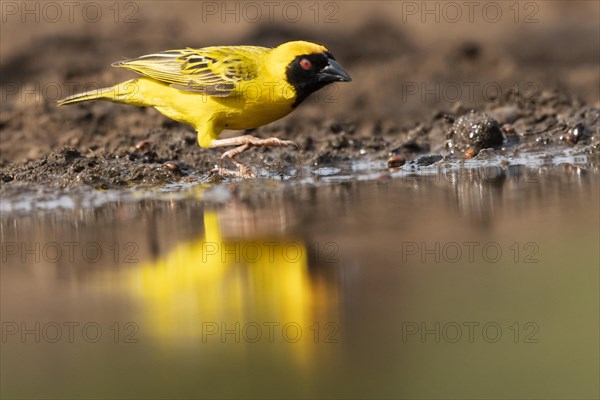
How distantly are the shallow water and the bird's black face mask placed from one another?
0.95 m

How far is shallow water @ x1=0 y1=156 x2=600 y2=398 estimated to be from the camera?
4.79m

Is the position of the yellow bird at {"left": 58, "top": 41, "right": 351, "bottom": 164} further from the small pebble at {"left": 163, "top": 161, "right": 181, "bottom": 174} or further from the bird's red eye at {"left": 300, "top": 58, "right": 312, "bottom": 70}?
the small pebble at {"left": 163, "top": 161, "right": 181, "bottom": 174}

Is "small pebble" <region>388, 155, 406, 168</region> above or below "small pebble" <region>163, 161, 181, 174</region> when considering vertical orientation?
below

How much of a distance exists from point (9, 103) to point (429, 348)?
6546 millimetres

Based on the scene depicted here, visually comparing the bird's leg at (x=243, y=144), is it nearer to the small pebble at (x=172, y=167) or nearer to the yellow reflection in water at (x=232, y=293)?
the small pebble at (x=172, y=167)

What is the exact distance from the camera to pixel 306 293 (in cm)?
584

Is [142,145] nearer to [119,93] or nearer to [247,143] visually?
[119,93]

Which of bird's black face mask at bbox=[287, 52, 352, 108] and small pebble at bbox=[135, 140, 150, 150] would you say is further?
small pebble at bbox=[135, 140, 150, 150]

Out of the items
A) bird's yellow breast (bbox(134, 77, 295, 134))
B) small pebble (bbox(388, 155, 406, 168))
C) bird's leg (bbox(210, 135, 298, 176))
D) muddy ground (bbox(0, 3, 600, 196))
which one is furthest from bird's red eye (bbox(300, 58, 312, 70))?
small pebble (bbox(388, 155, 406, 168))

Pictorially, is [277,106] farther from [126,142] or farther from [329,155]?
[126,142]

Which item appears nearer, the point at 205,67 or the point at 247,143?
the point at 247,143

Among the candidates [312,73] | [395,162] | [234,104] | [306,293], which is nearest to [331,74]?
[312,73]

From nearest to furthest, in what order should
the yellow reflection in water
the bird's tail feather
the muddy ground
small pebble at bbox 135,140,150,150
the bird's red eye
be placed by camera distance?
the yellow reflection in water
the bird's red eye
the bird's tail feather
the muddy ground
small pebble at bbox 135,140,150,150

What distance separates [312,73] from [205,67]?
803 mm
